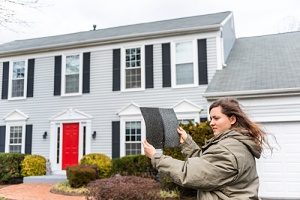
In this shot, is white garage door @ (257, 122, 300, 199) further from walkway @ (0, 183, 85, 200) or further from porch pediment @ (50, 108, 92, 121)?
porch pediment @ (50, 108, 92, 121)

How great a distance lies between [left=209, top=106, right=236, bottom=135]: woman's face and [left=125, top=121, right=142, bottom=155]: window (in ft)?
36.1

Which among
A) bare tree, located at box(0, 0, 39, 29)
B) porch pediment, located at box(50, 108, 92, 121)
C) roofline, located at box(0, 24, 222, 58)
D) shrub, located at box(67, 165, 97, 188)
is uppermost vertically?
roofline, located at box(0, 24, 222, 58)

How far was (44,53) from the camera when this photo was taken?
48.9 ft

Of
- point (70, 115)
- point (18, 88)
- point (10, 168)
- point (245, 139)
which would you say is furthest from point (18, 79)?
point (245, 139)

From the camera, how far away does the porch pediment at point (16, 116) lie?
14.8 m

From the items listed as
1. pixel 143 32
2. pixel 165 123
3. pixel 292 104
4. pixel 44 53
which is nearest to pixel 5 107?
pixel 44 53

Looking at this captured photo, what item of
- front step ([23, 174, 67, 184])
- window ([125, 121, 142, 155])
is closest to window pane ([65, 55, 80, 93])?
window ([125, 121, 142, 155])

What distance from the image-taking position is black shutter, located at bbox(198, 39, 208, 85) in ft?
39.6

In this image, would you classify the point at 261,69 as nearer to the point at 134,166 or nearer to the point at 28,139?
the point at 134,166

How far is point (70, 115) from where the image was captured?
1406cm

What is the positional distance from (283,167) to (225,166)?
29.6ft

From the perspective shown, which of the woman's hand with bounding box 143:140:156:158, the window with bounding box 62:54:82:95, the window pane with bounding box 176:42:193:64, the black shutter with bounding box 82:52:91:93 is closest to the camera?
the woman's hand with bounding box 143:140:156:158

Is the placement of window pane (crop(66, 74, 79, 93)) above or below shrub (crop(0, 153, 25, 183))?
above

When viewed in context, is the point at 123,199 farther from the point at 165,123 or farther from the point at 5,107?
the point at 5,107
